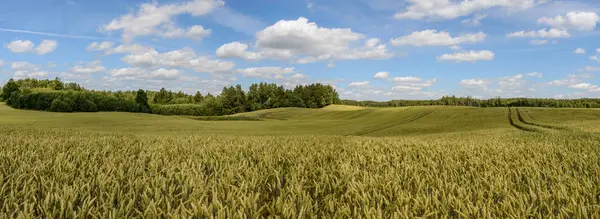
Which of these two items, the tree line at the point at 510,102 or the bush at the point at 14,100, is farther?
the tree line at the point at 510,102

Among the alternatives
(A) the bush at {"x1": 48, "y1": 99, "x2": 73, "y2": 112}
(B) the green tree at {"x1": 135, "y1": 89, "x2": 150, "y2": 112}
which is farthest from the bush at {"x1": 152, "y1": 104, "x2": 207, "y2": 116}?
(A) the bush at {"x1": 48, "y1": 99, "x2": 73, "y2": 112}

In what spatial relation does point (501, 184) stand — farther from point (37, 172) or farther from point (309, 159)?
point (37, 172)

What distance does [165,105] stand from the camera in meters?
133

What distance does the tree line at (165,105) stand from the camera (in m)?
102

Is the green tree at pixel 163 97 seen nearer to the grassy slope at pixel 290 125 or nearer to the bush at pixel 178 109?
the bush at pixel 178 109

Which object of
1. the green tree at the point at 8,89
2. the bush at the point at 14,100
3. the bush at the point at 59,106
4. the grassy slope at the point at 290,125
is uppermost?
the green tree at the point at 8,89

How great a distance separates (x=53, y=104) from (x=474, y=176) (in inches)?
4558

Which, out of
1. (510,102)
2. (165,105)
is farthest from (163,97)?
(510,102)

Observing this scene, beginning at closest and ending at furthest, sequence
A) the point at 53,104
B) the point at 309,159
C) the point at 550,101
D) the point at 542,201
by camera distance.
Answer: the point at 542,201
the point at 309,159
the point at 53,104
the point at 550,101

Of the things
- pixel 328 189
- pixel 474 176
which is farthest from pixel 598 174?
pixel 328 189

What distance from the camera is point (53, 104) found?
→ 315ft

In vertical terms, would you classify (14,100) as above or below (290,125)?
above

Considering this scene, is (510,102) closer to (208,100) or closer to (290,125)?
(290,125)

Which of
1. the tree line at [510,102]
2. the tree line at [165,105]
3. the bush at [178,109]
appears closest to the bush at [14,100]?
the tree line at [165,105]
